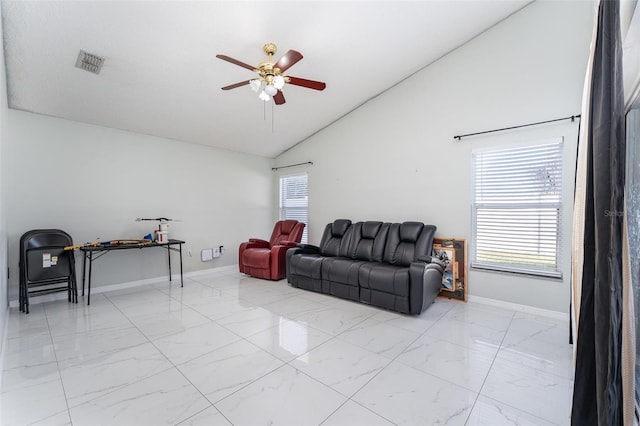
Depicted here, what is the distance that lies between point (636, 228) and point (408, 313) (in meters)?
2.08

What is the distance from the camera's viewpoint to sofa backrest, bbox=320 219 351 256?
4305 millimetres

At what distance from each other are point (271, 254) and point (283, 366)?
8.77ft

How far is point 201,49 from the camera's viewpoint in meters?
2.96

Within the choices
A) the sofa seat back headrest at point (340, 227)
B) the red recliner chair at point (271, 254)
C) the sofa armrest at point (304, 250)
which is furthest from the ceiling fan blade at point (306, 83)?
the red recliner chair at point (271, 254)

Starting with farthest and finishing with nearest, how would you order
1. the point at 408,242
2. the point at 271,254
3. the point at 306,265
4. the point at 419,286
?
the point at 271,254 → the point at 306,265 → the point at 408,242 → the point at 419,286

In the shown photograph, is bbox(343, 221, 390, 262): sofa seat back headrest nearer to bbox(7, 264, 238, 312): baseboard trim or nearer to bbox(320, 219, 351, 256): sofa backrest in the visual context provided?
bbox(320, 219, 351, 256): sofa backrest

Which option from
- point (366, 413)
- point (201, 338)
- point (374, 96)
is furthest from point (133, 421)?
point (374, 96)

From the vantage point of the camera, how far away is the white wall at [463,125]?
297 cm

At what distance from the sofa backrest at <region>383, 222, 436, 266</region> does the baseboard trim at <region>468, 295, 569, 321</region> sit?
87 cm

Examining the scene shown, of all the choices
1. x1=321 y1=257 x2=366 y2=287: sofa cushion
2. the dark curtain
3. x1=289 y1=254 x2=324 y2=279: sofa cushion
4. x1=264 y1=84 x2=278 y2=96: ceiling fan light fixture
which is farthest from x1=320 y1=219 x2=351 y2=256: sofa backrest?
the dark curtain

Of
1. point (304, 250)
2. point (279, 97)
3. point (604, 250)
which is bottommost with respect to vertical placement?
point (304, 250)

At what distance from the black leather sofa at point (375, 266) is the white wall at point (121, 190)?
2.00 m

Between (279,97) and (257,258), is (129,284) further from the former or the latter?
(279,97)

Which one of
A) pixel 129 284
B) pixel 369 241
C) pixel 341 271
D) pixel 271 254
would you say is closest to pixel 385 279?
pixel 341 271
